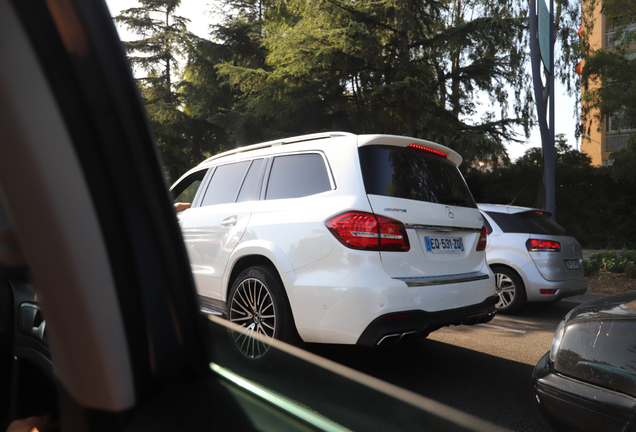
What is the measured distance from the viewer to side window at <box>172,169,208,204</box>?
5.24 metres

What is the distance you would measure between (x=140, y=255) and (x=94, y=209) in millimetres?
131

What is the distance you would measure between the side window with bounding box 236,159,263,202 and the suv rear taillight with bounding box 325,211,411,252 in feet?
3.62

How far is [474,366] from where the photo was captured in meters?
4.09

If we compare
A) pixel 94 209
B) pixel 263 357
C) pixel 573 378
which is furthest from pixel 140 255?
pixel 573 378

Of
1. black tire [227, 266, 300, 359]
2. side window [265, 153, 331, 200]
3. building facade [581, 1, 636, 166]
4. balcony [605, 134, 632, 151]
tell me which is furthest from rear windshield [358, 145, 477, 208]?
balcony [605, 134, 632, 151]

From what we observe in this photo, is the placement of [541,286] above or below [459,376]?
below

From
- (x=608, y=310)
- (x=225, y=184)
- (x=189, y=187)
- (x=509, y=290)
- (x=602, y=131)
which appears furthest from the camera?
(x=602, y=131)

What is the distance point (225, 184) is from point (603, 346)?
133 inches

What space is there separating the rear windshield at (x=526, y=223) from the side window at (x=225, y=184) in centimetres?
407

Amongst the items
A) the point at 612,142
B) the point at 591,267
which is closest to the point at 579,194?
the point at 591,267

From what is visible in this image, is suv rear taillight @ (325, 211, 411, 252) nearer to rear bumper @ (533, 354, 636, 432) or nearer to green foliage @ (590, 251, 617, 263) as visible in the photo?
rear bumper @ (533, 354, 636, 432)

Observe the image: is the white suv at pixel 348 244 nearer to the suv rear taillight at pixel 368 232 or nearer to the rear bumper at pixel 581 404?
the suv rear taillight at pixel 368 232

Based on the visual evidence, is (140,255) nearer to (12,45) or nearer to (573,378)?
(12,45)

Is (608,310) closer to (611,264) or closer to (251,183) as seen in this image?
(251,183)
